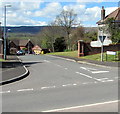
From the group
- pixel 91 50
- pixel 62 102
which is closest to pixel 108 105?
pixel 62 102

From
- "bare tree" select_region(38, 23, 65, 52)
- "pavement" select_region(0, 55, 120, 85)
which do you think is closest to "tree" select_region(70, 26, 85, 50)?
"bare tree" select_region(38, 23, 65, 52)

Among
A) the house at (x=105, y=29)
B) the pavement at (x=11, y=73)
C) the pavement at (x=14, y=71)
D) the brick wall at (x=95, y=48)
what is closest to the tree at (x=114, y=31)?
the house at (x=105, y=29)

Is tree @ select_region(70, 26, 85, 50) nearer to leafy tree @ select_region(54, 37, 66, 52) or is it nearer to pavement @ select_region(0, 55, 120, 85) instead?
leafy tree @ select_region(54, 37, 66, 52)

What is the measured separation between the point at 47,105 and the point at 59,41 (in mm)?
66409

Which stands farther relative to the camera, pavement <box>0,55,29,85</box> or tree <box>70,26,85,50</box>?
tree <box>70,26,85,50</box>

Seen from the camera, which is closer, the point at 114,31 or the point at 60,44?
the point at 114,31

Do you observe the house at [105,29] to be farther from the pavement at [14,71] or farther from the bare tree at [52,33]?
the bare tree at [52,33]

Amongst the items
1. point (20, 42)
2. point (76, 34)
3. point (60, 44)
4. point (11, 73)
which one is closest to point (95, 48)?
point (11, 73)

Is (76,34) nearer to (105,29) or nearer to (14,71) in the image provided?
(105,29)

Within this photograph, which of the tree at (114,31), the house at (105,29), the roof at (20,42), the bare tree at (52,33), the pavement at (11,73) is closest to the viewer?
the pavement at (11,73)

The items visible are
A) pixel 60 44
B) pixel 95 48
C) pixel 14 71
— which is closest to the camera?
pixel 14 71

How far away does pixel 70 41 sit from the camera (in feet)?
229

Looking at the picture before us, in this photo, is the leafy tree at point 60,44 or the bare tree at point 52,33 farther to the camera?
the leafy tree at point 60,44

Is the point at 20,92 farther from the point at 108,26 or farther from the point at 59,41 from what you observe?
the point at 59,41
